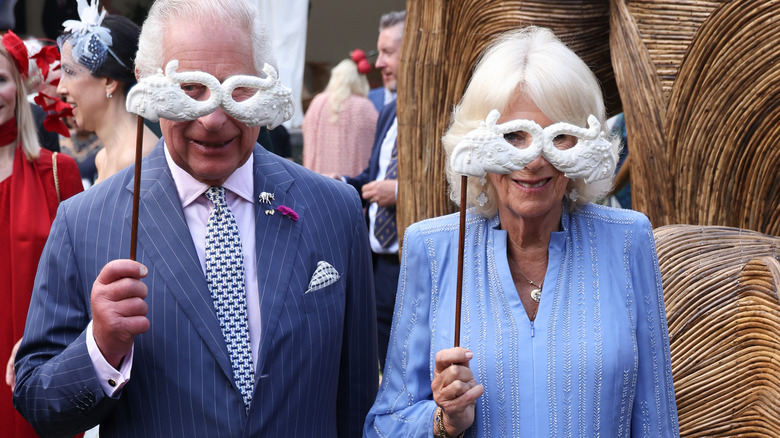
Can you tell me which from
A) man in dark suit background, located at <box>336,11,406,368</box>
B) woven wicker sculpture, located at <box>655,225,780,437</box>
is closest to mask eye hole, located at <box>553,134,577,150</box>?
woven wicker sculpture, located at <box>655,225,780,437</box>

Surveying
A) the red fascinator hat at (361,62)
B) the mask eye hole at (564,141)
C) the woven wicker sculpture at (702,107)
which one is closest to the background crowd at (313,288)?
the mask eye hole at (564,141)

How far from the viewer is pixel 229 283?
81.5 inches

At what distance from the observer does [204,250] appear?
6.84ft

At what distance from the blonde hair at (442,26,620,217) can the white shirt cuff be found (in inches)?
30.8

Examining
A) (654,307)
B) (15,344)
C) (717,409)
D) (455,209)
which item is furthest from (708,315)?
(15,344)

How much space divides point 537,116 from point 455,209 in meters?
1.71

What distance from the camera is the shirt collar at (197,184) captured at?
212 centimetres

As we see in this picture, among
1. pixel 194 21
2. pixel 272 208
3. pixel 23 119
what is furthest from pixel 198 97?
pixel 23 119

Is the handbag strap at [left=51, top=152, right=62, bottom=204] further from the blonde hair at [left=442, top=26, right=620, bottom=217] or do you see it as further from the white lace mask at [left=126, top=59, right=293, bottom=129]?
the blonde hair at [left=442, top=26, right=620, bottom=217]

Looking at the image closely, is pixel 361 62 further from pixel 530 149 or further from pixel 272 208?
pixel 530 149

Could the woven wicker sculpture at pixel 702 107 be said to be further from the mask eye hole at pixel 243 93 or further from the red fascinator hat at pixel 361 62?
the red fascinator hat at pixel 361 62

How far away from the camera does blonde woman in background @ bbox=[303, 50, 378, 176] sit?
21.6 feet

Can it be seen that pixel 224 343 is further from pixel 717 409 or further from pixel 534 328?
pixel 717 409

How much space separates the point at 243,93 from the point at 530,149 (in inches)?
23.0
